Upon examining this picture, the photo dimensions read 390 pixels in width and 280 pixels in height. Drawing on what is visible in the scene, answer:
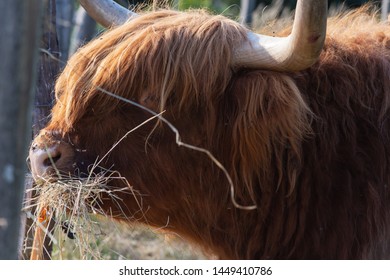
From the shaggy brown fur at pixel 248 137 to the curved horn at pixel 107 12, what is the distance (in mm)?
528

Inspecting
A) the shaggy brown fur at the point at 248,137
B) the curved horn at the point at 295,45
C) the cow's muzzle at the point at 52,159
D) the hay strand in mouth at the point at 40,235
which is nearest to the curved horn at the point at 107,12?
the shaggy brown fur at the point at 248,137

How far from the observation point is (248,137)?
3264 millimetres

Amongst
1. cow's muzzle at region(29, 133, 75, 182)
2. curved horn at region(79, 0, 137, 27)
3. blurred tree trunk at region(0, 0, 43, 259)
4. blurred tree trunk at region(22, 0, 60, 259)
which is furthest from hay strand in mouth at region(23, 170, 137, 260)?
blurred tree trunk at region(0, 0, 43, 259)

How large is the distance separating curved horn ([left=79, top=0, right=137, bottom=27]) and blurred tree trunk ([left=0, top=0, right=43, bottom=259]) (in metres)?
2.52

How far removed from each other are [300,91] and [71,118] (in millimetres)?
1079

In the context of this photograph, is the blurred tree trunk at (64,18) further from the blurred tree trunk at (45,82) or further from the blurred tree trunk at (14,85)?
the blurred tree trunk at (14,85)

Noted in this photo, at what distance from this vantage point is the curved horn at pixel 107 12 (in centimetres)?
393

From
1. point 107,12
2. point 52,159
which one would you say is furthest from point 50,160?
point 107,12

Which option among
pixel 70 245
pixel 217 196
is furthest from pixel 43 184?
pixel 70 245

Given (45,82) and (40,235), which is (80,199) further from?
(45,82)

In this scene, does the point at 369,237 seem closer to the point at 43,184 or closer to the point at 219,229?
the point at 219,229

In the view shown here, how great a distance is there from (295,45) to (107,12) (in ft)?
4.28

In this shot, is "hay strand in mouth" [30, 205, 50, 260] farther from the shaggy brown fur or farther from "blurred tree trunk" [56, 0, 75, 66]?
"blurred tree trunk" [56, 0, 75, 66]

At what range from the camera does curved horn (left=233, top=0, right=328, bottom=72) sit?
2861 mm
